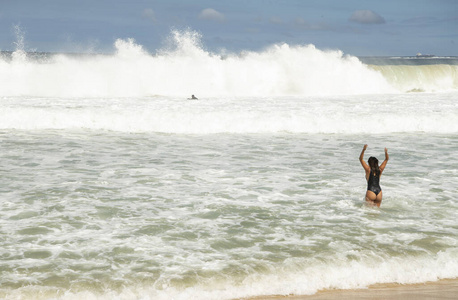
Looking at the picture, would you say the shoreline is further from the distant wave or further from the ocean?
the distant wave

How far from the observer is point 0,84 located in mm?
37062

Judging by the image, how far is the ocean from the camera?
571 centimetres

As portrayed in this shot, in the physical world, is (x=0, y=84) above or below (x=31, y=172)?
above

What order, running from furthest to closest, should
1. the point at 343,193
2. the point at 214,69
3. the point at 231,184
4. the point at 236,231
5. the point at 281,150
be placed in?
the point at 214,69 < the point at 281,150 < the point at 231,184 < the point at 343,193 < the point at 236,231

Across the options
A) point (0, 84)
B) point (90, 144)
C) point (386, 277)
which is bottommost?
point (386, 277)

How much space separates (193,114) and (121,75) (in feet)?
64.6

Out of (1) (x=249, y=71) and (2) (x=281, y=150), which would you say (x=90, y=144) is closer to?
(2) (x=281, y=150)

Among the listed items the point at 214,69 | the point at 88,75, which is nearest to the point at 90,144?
the point at 88,75

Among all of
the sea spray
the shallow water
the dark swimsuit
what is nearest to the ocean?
the shallow water

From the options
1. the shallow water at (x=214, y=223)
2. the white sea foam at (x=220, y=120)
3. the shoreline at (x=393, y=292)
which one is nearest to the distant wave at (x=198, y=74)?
the white sea foam at (x=220, y=120)

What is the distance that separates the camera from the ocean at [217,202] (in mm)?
5711

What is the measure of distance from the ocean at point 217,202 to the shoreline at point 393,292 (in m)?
0.11

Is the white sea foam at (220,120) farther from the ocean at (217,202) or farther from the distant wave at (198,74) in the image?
the distant wave at (198,74)

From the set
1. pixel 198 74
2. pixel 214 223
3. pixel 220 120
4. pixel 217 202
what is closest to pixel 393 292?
pixel 214 223
